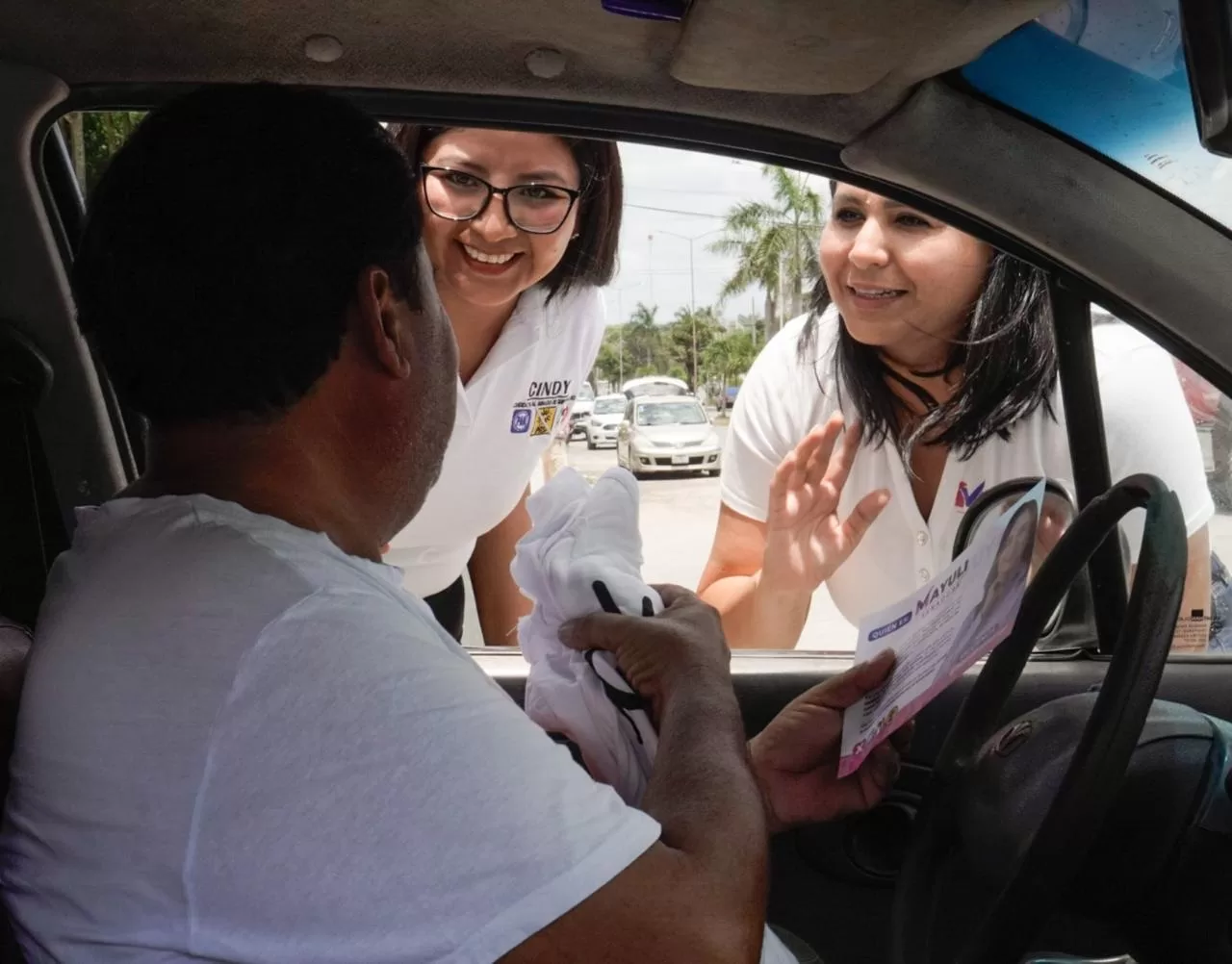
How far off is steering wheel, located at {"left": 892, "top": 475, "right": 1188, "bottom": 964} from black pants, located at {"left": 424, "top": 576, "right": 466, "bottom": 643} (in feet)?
4.89

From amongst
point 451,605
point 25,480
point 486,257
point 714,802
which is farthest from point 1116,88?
point 451,605

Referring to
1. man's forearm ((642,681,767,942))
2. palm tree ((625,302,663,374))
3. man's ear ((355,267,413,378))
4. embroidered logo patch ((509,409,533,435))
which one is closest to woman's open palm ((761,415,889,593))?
embroidered logo patch ((509,409,533,435))

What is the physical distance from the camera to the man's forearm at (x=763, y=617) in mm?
2279

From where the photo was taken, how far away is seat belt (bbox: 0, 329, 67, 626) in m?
1.69

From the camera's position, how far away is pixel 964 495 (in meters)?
2.21

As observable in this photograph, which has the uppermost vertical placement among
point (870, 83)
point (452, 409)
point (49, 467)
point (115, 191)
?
point (870, 83)

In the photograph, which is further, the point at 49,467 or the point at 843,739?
the point at 49,467

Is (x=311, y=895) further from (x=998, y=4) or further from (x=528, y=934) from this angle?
(x=998, y=4)

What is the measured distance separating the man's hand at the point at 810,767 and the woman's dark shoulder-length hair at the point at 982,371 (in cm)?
74

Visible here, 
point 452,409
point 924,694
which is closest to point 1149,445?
point 924,694

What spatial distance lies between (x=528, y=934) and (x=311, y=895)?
15cm

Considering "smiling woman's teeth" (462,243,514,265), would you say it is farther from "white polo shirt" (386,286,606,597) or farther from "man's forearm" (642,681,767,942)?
"man's forearm" (642,681,767,942)

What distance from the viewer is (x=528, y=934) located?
816 millimetres

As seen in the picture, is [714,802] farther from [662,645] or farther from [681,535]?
[681,535]
